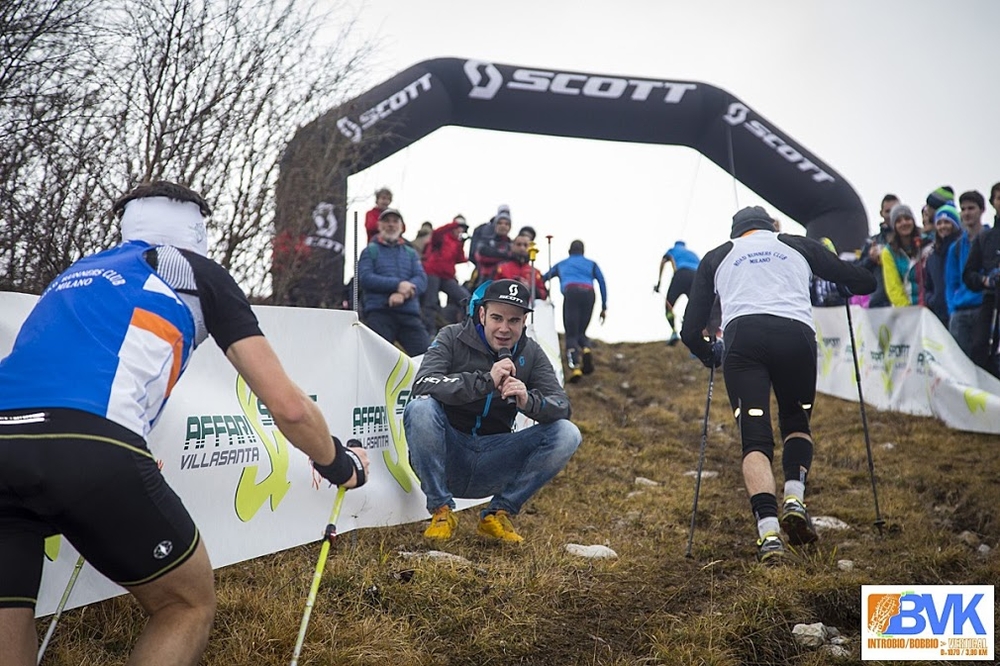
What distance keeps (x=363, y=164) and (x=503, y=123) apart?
428cm

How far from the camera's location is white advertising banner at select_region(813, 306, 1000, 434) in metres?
9.11

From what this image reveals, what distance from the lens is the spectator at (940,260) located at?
9.43m

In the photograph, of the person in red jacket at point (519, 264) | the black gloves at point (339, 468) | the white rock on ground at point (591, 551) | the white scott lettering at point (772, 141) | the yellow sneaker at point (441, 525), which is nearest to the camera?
the black gloves at point (339, 468)

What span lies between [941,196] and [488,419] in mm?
7281

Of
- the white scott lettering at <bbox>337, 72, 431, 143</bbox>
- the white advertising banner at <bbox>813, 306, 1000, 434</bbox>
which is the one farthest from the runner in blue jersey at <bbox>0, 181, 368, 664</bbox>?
the white advertising banner at <bbox>813, 306, 1000, 434</bbox>

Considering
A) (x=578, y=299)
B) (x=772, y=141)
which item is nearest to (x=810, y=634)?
(x=578, y=299)

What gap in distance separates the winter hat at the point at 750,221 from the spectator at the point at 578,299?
6.91 m

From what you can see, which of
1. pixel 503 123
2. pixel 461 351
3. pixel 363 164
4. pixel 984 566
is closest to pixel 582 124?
pixel 503 123

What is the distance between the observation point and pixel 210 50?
7172 mm

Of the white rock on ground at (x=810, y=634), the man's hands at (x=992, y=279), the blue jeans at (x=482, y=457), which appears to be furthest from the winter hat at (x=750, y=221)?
the man's hands at (x=992, y=279)

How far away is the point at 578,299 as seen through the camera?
12.7 meters

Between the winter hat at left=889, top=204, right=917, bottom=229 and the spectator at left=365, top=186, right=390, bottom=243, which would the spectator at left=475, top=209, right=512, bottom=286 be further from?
the winter hat at left=889, top=204, right=917, bottom=229

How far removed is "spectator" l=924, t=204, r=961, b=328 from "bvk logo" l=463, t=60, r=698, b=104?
5577 mm

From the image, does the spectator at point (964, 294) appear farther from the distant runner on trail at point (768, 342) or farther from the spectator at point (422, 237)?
the spectator at point (422, 237)
